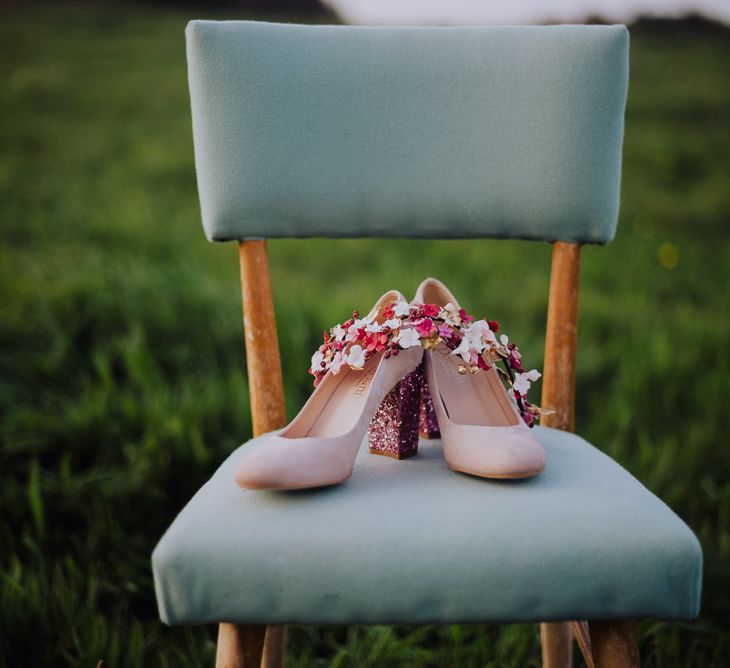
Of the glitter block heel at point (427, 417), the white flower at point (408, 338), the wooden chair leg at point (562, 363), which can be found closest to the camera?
the white flower at point (408, 338)

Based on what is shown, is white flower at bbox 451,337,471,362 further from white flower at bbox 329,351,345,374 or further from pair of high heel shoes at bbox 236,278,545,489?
white flower at bbox 329,351,345,374

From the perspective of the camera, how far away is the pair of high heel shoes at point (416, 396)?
769mm

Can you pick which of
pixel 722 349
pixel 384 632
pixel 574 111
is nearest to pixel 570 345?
pixel 574 111

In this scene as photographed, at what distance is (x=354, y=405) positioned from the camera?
905 millimetres

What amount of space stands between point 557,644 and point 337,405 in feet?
1.74

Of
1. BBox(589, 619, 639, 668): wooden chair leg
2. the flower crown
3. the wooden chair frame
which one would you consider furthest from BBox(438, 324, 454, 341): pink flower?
BBox(589, 619, 639, 668): wooden chair leg

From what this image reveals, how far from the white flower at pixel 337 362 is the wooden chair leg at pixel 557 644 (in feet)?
1.76

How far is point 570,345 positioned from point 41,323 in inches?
62.6

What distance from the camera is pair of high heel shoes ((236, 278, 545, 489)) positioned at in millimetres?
769

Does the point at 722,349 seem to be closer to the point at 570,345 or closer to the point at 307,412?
the point at 570,345

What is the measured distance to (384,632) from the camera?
1306mm

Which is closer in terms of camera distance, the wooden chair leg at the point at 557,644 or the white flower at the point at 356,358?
the white flower at the point at 356,358

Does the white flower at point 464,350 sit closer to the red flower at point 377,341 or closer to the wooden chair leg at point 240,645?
the red flower at point 377,341

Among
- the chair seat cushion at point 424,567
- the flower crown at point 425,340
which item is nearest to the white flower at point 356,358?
the flower crown at point 425,340
